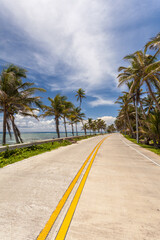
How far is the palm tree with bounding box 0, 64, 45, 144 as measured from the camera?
12.2 metres

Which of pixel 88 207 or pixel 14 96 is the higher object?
pixel 14 96

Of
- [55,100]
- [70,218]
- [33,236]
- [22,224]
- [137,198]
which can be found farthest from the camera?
[55,100]

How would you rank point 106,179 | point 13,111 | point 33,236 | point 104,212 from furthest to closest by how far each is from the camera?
point 13,111 → point 106,179 → point 104,212 → point 33,236

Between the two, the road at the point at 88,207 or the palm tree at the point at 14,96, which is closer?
the road at the point at 88,207

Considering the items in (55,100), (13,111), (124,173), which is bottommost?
(124,173)

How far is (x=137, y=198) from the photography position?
3.13 m

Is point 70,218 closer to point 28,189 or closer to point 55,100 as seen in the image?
point 28,189

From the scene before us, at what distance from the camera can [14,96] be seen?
12953mm

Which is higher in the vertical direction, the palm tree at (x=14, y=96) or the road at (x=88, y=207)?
the palm tree at (x=14, y=96)

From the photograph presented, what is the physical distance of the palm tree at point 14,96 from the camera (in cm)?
1217

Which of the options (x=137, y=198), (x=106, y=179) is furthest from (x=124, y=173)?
(x=137, y=198)

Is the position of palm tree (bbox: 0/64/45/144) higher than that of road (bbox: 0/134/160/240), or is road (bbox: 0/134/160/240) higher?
palm tree (bbox: 0/64/45/144)

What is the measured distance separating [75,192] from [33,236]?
157 centimetres

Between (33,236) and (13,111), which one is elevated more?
(13,111)
